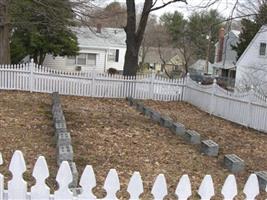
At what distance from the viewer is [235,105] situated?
14625mm

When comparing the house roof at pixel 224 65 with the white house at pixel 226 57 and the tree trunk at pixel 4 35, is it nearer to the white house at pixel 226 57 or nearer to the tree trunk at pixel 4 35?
the white house at pixel 226 57

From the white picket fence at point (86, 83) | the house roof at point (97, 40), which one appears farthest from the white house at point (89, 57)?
the white picket fence at point (86, 83)

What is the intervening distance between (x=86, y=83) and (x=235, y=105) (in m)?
6.97

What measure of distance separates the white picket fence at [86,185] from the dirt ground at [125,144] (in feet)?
5.47

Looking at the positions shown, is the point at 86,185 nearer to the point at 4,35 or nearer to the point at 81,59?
the point at 4,35

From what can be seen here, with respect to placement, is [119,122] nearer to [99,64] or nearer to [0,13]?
[0,13]

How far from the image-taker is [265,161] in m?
8.50

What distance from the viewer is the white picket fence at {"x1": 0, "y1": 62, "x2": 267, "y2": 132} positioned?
14094 mm

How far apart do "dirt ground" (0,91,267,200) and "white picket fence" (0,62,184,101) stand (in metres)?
3.64

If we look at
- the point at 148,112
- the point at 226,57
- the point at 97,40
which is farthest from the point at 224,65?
the point at 148,112

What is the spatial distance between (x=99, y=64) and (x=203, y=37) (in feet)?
71.0

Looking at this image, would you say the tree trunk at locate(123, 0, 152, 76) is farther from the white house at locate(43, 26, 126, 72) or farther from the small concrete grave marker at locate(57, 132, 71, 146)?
the white house at locate(43, 26, 126, 72)

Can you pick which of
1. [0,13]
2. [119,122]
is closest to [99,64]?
[0,13]

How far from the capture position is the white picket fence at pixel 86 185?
3.34m
